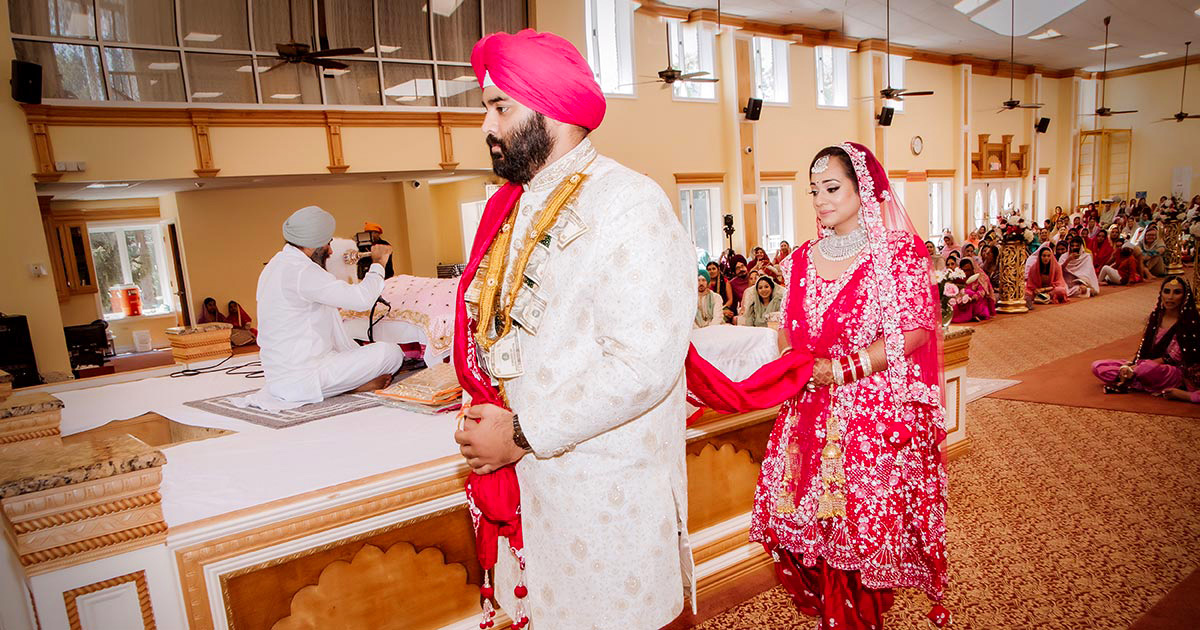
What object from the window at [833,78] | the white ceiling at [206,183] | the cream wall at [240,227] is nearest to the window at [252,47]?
the white ceiling at [206,183]

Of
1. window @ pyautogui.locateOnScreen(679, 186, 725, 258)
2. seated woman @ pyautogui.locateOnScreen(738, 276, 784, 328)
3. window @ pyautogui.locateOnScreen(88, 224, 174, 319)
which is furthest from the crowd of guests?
window @ pyautogui.locateOnScreen(88, 224, 174, 319)

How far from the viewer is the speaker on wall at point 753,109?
12.3 m

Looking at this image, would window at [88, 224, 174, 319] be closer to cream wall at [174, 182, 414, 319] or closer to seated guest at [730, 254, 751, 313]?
cream wall at [174, 182, 414, 319]

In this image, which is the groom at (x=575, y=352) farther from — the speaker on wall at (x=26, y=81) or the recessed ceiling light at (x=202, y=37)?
the recessed ceiling light at (x=202, y=37)

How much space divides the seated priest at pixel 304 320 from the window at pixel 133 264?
10507 millimetres

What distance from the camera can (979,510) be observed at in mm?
3059

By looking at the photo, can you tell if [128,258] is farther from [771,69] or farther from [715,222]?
[771,69]

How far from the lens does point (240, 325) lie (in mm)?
10719

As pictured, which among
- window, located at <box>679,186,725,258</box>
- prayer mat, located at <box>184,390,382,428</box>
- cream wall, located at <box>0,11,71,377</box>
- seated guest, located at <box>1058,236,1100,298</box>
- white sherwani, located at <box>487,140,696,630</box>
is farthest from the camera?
window, located at <box>679,186,725,258</box>

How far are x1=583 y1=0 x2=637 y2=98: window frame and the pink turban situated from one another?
10511 millimetres

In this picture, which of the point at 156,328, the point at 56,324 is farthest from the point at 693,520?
the point at 156,328

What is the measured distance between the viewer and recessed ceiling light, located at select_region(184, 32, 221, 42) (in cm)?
798

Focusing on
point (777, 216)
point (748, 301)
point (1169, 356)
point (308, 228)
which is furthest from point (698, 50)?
point (308, 228)

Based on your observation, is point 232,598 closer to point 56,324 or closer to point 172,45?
point 56,324
